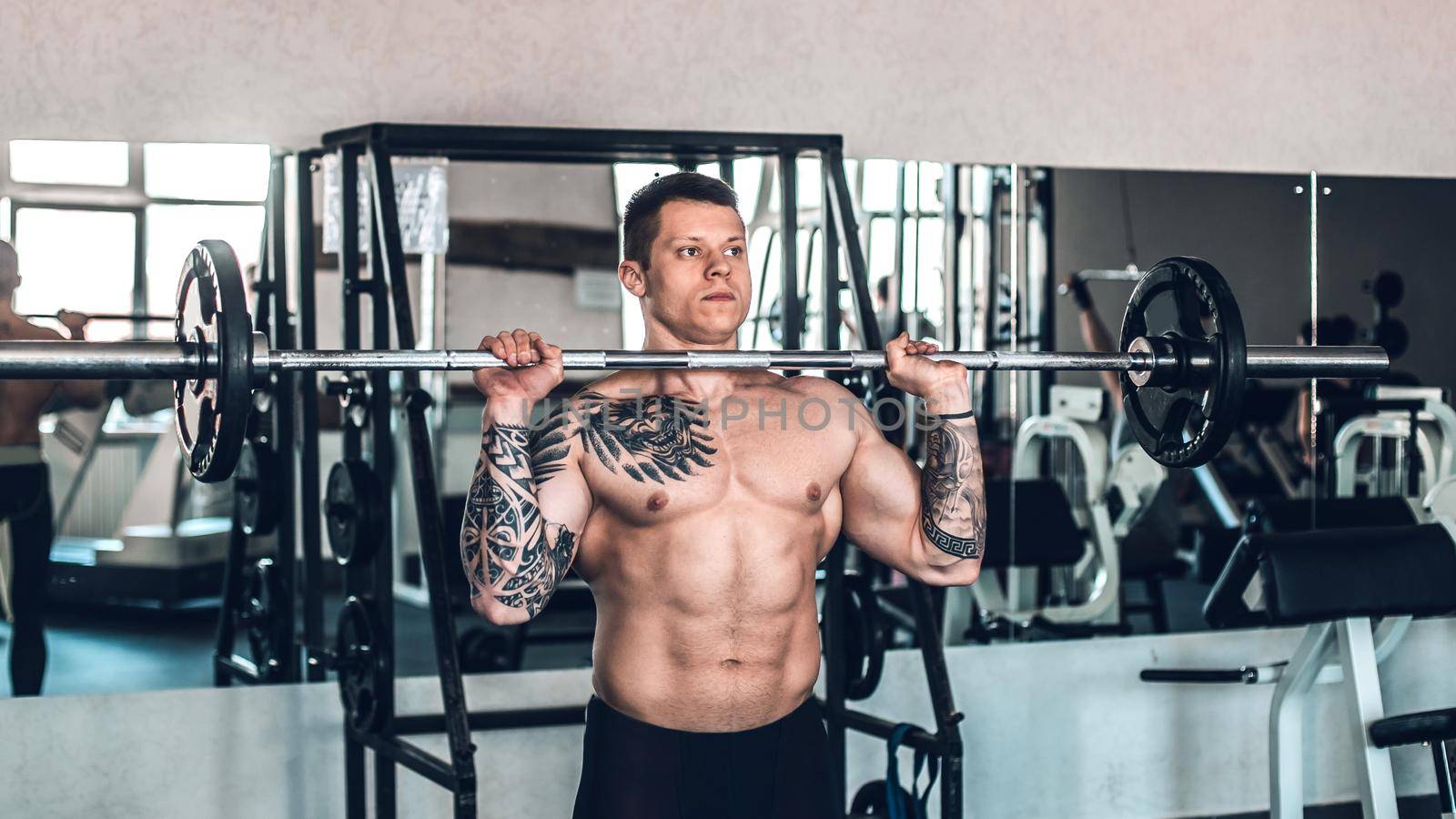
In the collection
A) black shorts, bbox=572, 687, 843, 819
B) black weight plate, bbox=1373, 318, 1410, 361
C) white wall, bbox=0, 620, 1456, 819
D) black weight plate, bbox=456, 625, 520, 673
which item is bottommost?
white wall, bbox=0, 620, 1456, 819

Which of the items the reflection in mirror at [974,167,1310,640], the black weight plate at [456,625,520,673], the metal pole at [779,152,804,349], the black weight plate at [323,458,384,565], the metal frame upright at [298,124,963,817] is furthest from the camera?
the reflection in mirror at [974,167,1310,640]

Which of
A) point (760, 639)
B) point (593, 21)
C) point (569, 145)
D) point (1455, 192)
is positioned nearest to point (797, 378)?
point (760, 639)

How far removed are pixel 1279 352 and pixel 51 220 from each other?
244 cm

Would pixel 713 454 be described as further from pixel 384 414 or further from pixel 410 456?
pixel 384 414

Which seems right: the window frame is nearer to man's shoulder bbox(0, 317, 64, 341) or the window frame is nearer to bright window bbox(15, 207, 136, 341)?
bright window bbox(15, 207, 136, 341)

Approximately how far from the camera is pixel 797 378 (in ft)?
7.01

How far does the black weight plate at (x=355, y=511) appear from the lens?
2596mm

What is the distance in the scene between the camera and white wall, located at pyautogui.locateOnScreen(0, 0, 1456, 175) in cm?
284

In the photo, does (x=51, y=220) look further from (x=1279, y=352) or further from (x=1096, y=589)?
(x=1096, y=589)

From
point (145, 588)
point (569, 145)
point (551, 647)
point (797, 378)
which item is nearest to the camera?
point (797, 378)

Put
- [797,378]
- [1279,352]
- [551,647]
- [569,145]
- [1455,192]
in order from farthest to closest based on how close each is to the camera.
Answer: [1455,192] < [551,647] < [569,145] < [797,378] < [1279,352]

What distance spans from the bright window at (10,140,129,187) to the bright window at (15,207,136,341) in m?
0.07

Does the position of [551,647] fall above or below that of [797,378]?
below

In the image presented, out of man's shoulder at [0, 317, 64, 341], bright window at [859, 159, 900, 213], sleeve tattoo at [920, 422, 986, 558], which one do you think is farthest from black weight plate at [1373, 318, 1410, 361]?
man's shoulder at [0, 317, 64, 341]
